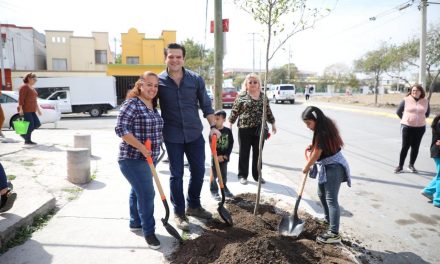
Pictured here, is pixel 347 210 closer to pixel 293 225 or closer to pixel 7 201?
pixel 293 225

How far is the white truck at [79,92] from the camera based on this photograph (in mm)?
19391

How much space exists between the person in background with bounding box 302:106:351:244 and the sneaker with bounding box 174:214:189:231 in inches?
56.3

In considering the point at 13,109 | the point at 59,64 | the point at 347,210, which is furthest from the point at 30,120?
the point at 59,64

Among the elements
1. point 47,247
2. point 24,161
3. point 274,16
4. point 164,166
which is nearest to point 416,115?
point 274,16

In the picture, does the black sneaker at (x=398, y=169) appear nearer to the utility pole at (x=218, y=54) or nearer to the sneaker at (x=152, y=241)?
the utility pole at (x=218, y=54)

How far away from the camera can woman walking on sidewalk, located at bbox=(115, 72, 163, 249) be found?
324cm

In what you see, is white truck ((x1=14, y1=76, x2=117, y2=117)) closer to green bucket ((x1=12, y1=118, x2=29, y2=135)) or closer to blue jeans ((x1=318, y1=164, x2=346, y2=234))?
green bucket ((x1=12, y1=118, x2=29, y2=135))

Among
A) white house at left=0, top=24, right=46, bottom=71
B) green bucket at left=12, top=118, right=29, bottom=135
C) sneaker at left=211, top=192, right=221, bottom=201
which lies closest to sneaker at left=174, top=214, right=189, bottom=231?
sneaker at left=211, top=192, right=221, bottom=201

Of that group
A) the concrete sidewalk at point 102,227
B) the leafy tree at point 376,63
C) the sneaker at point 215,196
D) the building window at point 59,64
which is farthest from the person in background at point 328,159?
the building window at point 59,64

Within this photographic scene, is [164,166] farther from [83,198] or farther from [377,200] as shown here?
[377,200]

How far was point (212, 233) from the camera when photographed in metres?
3.72

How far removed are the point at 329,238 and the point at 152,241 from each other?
181 cm

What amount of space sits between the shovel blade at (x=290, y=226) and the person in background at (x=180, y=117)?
1.06m

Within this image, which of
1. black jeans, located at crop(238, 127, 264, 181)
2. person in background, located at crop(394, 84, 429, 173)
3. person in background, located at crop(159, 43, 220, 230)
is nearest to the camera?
person in background, located at crop(159, 43, 220, 230)
